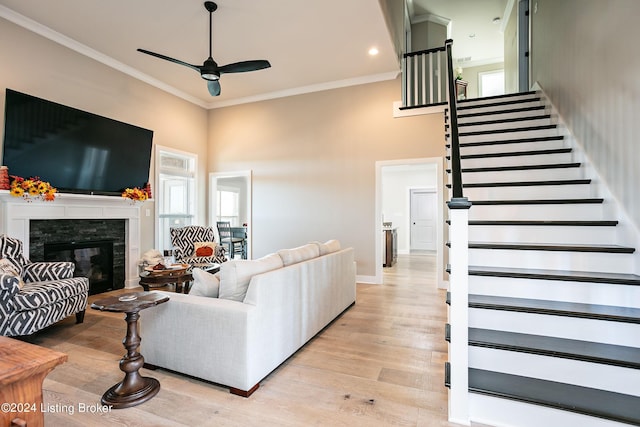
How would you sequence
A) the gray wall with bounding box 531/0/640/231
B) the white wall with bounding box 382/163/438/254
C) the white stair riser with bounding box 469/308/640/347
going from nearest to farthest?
the white stair riser with bounding box 469/308/640/347 → the gray wall with bounding box 531/0/640/231 → the white wall with bounding box 382/163/438/254

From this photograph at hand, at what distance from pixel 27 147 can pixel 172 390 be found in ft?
12.1

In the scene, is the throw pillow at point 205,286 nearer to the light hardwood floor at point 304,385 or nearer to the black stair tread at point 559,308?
the light hardwood floor at point 304,385

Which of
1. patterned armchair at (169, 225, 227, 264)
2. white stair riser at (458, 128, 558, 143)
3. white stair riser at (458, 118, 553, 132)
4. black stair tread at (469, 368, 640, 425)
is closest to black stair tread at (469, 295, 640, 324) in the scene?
black stair tread at (469, 368, 640, 425)

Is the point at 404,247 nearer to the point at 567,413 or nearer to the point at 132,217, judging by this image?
the point at 132,217

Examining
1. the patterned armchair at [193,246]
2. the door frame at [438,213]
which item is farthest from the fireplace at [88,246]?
the door frame at [438,213]

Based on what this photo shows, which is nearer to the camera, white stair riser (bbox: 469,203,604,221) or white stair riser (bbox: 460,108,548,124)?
white stair riser (bbox: 469,203,604,221)

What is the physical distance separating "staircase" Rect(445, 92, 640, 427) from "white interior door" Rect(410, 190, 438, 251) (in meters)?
6.55

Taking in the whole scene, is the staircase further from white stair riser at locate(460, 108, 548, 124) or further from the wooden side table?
the wooden side table

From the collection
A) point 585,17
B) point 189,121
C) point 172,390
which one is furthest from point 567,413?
point 189,121

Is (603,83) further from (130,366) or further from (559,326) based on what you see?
(130,366)

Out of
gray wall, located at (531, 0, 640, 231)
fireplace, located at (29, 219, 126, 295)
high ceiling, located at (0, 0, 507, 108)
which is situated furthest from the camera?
fireplace, located at (29, 219, 126, 295)

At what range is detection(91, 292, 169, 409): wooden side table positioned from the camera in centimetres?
202

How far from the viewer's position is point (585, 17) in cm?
300

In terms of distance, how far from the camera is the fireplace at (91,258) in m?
4.31
